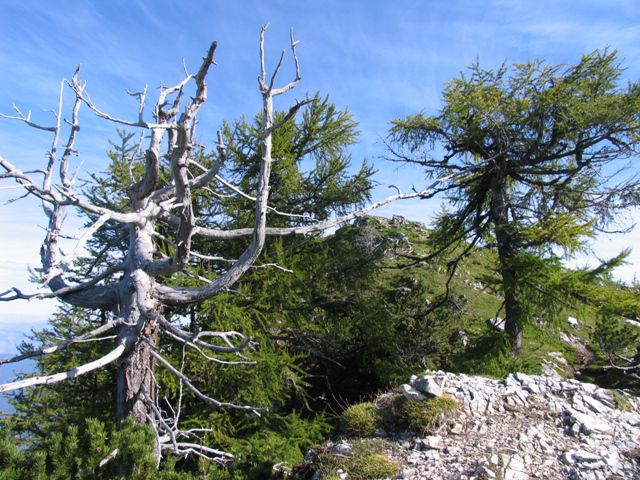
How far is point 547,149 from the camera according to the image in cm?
977

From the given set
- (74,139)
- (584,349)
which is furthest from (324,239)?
(584,349)

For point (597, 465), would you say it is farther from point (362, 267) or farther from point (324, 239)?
point (324, 239)

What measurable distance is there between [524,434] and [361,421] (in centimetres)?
221

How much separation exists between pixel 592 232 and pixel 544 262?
981mm

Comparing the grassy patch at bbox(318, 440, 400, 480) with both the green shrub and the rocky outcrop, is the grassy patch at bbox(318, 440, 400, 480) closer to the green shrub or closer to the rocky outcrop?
the rocky outcrop

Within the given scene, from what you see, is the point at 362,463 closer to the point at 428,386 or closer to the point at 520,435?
the point at 428,386

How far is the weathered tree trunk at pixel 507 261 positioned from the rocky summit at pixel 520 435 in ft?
7.95

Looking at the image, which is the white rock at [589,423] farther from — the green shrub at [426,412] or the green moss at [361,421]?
the green moss at [361,421]

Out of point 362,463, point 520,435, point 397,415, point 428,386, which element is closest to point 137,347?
point 362,463

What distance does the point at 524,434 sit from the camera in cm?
568

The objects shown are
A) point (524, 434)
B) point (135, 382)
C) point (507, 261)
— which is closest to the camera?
point (135, 382)

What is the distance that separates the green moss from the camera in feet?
21.4

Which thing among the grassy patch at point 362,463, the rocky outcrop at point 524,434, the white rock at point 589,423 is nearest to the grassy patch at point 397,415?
the rocky outcrop at point 524,434

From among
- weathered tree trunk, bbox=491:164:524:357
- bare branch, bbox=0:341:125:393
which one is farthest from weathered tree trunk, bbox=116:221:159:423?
weathered tree trunk, bbox=491:164:524:357
